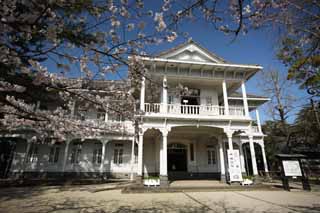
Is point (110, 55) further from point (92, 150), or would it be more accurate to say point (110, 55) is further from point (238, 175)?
point (92, 150)

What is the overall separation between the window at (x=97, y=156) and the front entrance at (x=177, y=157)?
5.28 metres

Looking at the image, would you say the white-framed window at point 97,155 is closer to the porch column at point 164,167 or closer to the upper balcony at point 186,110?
the upper balcony at point 186,110

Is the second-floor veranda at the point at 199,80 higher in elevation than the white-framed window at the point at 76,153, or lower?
higher

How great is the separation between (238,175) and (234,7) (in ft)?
29.2

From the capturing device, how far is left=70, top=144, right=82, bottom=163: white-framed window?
1298 centimetres

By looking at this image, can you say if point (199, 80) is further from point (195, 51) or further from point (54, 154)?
point (54, 154)

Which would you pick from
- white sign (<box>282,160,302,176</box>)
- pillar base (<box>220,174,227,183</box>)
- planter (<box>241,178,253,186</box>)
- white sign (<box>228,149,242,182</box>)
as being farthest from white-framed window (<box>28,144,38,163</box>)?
white sign (<box>282,160,302,176</box>)

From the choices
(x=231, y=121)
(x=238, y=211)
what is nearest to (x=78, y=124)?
(x=238, y=211)

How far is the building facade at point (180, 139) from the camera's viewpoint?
10344 millimetres

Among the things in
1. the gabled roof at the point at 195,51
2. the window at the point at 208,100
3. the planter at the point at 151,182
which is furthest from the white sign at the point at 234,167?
the gabled roof at the point at 195,51

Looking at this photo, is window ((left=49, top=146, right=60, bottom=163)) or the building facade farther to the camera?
window ((left=49, top=146, right=60, bottom=163))

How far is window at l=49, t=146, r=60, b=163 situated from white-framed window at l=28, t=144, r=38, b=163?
1009 millimetres

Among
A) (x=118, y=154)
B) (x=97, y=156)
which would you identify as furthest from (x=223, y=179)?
(x=97, y=156)

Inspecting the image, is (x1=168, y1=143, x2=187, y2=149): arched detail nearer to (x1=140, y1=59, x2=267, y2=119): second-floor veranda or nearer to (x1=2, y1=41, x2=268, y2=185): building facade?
(x1=2, y1=41, x2=268, y2=185): building facade
